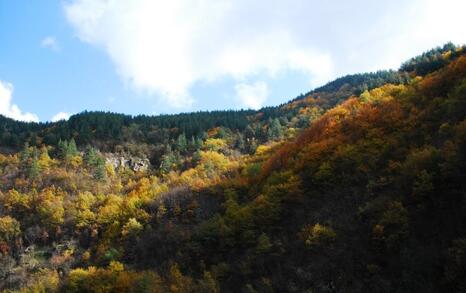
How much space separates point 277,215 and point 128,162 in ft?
284

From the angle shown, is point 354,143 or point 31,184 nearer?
point 354,143

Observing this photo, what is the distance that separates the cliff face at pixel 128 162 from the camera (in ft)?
414

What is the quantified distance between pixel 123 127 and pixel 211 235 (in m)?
105

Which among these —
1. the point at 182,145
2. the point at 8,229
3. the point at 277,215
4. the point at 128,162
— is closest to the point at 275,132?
the point at 182,145

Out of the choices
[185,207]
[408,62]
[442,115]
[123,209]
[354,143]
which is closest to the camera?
[442,115]

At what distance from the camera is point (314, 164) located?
2261 inches

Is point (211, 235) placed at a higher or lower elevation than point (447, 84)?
lower

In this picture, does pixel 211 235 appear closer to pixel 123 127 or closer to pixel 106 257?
pixel 106 257

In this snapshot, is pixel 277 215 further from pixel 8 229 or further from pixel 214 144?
pixel 214 144

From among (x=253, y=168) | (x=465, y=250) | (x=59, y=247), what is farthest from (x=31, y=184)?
(x=465, y=250)

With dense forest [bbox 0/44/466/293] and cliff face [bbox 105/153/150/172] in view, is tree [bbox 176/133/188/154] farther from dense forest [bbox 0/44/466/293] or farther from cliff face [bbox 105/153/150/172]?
dense forest [bbox 0/44/466/293]

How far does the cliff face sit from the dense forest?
1109cm

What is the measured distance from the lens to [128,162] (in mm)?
129250

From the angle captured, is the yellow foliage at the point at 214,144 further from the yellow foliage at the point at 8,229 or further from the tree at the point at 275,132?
the yellow foliage at the point at 8,229
